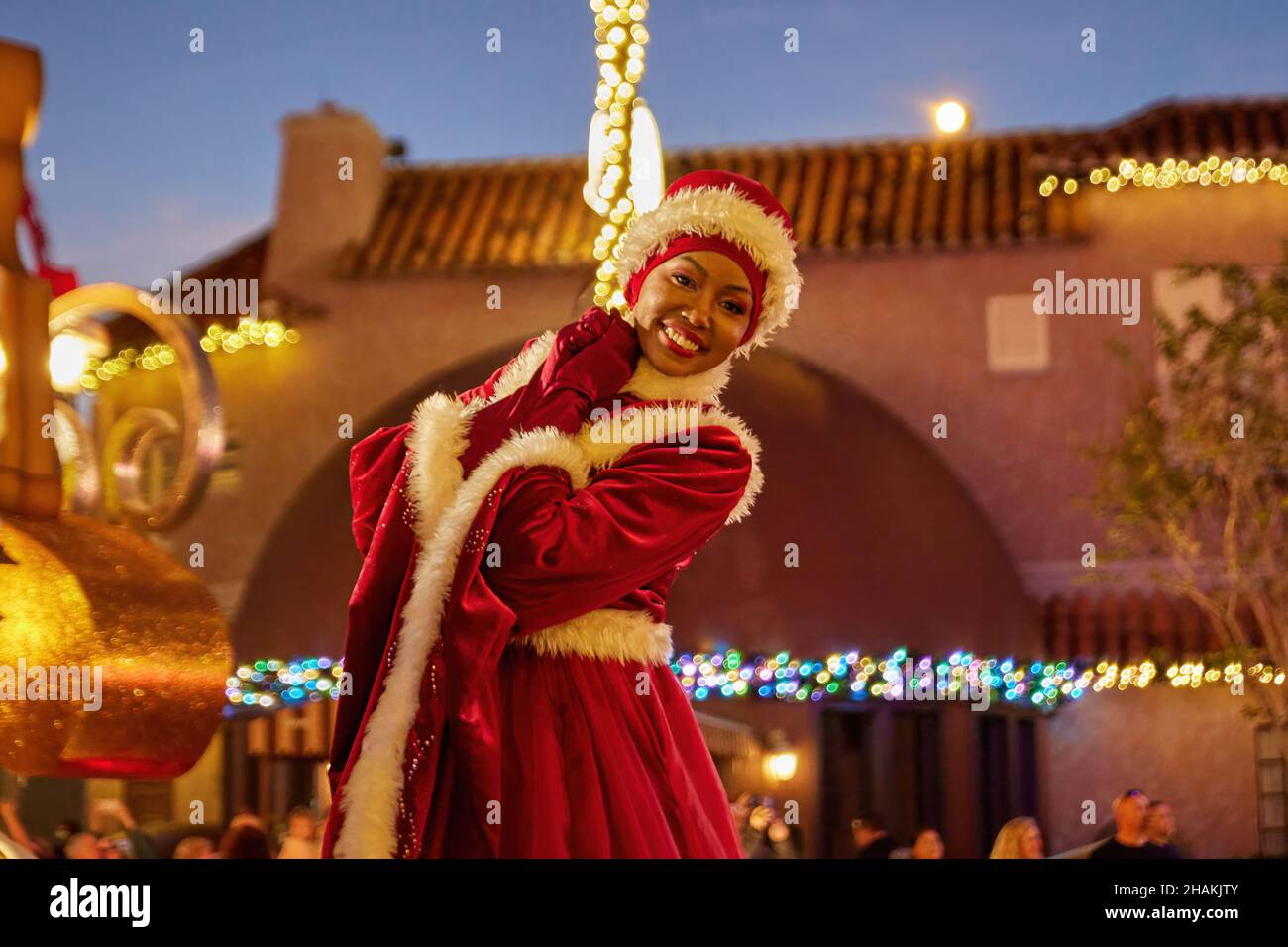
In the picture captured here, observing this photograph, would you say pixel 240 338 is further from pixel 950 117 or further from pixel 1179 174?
pixel 1179 174

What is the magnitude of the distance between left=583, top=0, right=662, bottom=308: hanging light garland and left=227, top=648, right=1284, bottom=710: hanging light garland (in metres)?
6.77

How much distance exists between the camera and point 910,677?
941cm

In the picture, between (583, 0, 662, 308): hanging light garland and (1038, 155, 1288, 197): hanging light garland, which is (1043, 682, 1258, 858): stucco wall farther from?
(583, 0, 662, 308): hanging light garland

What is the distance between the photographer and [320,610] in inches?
375

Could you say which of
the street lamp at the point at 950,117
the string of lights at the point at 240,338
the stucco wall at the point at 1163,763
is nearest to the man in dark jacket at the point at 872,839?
the stucco wall at the point at 1163,763

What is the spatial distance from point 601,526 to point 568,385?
211mm

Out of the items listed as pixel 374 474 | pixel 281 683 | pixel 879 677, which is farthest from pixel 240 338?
pixel 374 474

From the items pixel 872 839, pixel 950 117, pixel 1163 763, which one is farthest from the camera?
pixel 950 117

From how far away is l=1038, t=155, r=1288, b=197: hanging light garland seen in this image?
9828mm

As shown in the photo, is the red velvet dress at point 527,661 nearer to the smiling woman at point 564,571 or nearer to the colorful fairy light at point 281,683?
the smiling woman at point 564,571

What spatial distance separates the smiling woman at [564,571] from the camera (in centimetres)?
191

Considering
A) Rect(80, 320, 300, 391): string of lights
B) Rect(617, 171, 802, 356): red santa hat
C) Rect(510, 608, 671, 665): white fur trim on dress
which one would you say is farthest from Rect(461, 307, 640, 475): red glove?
Rect(80, 320, 300, 391): string of lights

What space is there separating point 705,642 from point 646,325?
307 inches

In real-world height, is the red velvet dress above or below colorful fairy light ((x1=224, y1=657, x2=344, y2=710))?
below
